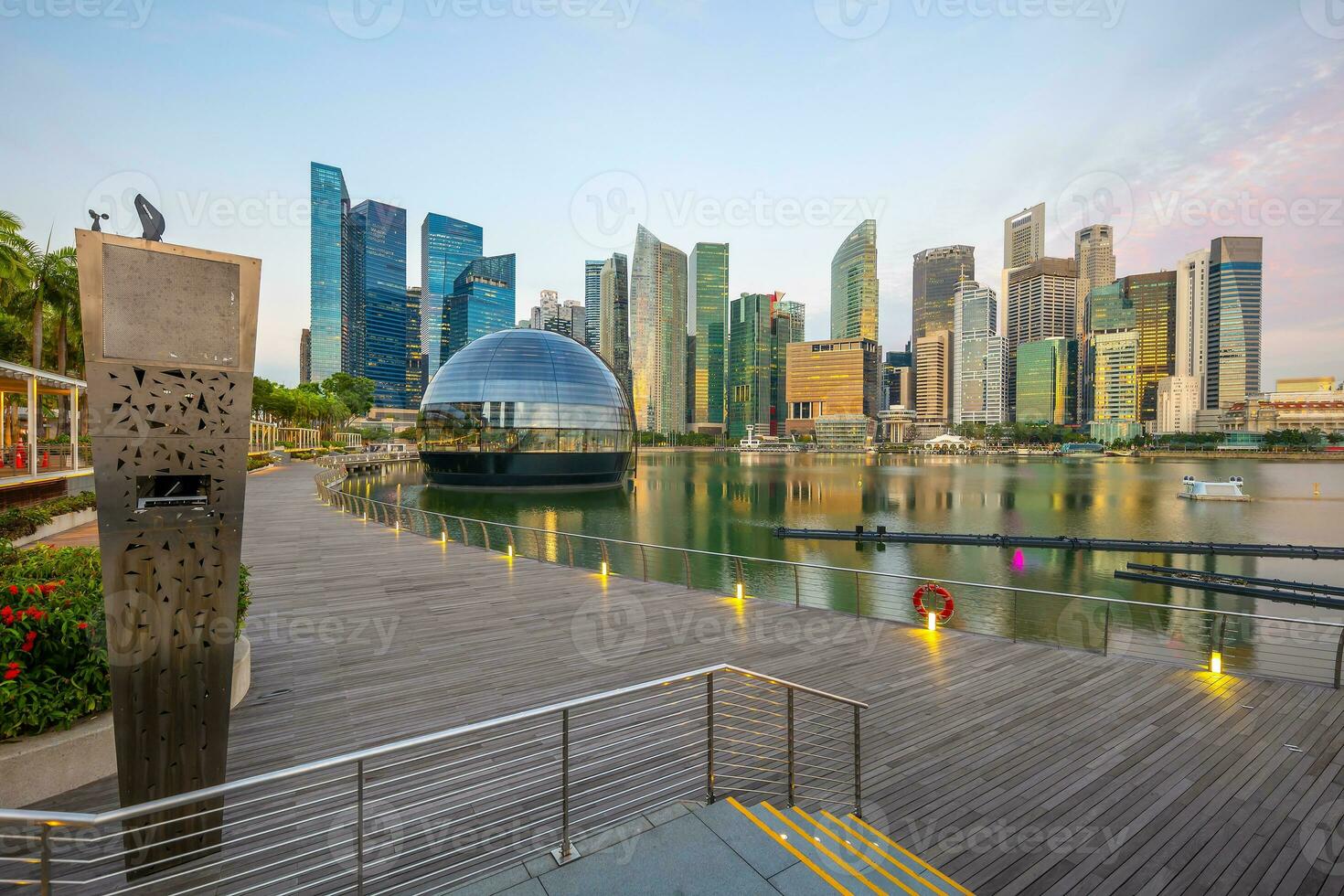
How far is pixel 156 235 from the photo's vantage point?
3.31 metres

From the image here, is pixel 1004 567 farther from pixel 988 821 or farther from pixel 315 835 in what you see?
pixel 315 835

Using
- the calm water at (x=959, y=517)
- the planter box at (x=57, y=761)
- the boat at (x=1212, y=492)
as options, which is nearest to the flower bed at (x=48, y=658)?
the planter box at (x=57, y=761)

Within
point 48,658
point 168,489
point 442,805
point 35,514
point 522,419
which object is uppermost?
point 522,419

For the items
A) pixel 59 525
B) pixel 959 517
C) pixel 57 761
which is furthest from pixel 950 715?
A: pixel 959 517

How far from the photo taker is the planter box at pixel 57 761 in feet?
14.4

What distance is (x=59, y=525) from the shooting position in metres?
17.6

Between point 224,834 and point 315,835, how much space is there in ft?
2.10

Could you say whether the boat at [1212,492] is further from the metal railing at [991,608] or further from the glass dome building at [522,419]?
the glass dome building at [522,419]

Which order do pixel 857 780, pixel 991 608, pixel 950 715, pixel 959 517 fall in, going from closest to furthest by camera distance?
pixel 857 780 < pixel 950 715 < pixel 991 608 < pixel 959 517

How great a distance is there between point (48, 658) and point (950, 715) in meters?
8.85

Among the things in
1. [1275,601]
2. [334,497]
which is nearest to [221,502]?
[334,497]

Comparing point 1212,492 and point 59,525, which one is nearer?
point 59,525

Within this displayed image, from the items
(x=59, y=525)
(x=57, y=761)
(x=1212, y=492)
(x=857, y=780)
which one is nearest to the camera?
(x=57, y=761)

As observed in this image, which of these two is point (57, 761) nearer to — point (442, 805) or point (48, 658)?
point (48, 658)
